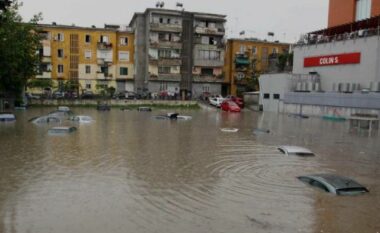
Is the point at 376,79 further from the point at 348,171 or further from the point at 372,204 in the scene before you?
the point at 372,204

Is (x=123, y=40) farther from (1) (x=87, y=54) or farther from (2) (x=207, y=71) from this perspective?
(2) (x=207, y=71)

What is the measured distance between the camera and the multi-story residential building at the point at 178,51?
75438 mm

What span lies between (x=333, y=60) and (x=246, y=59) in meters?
28.7

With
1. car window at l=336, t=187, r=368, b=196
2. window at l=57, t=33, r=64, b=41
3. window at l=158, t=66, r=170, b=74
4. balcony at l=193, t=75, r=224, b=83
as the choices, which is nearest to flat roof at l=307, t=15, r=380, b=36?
balcony at l=193, t=75, r=224, b=83

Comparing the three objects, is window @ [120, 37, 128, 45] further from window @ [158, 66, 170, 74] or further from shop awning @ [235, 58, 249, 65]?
shop awning @ [235, 58, 249, 65]

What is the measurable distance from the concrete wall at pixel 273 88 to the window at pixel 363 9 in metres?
11.1

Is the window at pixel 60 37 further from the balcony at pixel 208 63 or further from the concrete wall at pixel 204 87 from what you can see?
the concrete wall at pixel 204 87

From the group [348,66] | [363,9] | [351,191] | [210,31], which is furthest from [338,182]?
[210,31]

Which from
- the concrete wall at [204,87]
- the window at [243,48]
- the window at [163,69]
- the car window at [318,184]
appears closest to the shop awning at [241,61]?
the window at [243,48]

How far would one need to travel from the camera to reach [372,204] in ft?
39.2

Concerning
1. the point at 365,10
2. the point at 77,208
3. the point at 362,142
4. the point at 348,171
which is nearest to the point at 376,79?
the point at 365,10

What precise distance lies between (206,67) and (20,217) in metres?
70.5

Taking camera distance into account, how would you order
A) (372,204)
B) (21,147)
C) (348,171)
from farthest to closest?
(21,147), (348,171), (372,204)

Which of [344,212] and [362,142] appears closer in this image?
[344,212]
